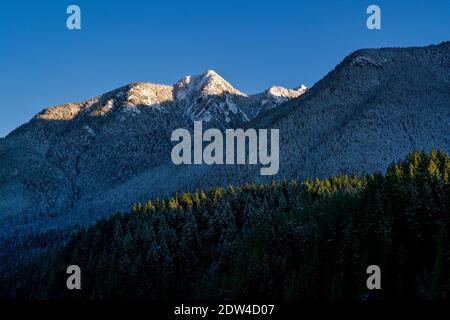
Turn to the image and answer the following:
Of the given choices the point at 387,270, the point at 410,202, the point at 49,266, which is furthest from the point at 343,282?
the point at 49,266

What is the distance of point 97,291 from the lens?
145 metres

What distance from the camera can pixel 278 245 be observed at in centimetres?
11362

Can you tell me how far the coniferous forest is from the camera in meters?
83.6

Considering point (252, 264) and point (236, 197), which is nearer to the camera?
point (252, 264)

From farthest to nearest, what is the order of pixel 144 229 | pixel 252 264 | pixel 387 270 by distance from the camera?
pixel 144 229, pixel 252 264, pixel 387 270

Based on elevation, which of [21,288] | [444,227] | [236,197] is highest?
[236,197]

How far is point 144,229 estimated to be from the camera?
154750 millimetres

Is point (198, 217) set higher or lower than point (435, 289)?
higher

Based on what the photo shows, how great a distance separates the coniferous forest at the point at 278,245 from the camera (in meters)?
83.6

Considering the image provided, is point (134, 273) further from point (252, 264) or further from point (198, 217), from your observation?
point (252, 264)

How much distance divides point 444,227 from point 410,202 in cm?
1375
